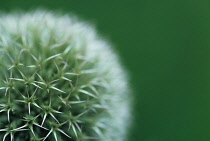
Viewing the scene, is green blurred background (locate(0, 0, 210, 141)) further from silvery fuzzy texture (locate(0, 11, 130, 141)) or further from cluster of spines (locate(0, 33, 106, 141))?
cluster of spines (locate(0, 33, 106, 141))

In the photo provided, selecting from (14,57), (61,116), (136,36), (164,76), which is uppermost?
(136,36)

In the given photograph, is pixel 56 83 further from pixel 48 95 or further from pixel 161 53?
pixel 161 53

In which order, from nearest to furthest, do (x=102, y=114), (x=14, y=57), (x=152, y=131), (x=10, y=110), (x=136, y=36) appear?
(x=10, y=110) < (x=14, y=57) < (x=102, y=114) < (x=152, y=131) < (x=136, y=36)

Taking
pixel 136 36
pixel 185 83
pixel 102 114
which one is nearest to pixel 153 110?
pixel 185 83

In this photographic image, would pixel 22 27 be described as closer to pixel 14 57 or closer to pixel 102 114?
pixel 14 57

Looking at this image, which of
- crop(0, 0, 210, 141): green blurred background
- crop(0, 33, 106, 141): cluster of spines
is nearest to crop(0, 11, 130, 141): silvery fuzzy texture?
crop(0, 33, 106, 141): cluster of spines

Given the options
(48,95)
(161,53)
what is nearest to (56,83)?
(48,95)

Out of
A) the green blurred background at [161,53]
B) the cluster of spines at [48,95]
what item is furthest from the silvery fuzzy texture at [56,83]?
the green blurred background at [161,53]
